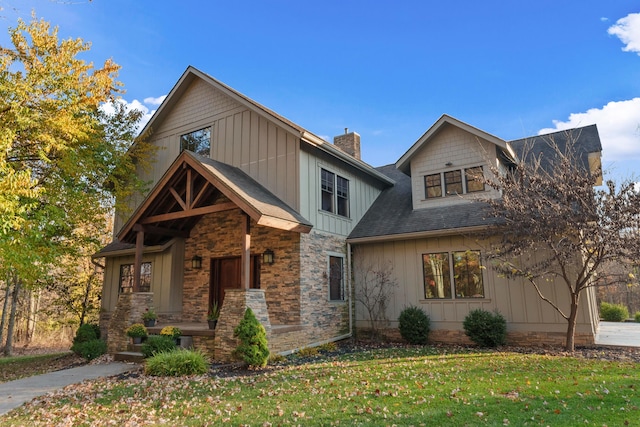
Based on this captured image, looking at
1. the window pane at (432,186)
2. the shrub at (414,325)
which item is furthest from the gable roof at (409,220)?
the shrub at (414,325)

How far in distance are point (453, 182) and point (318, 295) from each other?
5.65 meters

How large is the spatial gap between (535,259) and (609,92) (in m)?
5.57

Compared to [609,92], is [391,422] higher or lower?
lower

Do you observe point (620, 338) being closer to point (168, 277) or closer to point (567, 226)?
point (567, 226)

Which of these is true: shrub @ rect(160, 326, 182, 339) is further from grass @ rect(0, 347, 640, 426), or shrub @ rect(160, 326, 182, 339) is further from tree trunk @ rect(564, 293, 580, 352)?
tree trunk @ rect(564, 293, 580, 352)

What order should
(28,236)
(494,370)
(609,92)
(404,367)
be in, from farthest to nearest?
(609,92) < (28,236) < (404,367) < (494,370)

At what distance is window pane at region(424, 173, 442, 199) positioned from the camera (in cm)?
1308

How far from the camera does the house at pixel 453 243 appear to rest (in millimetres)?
10531

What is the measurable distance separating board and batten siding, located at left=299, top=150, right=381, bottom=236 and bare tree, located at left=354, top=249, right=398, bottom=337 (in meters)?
1.31

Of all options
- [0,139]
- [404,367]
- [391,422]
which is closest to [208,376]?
[404,367]

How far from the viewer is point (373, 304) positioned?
12.5 m

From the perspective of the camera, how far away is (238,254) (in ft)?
39.7

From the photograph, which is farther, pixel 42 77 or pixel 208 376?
pixel 42 77

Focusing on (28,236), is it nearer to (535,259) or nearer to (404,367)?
(404,367)
